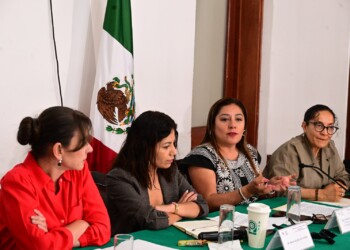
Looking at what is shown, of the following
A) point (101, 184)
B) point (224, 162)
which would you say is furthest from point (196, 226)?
point (224, 162)

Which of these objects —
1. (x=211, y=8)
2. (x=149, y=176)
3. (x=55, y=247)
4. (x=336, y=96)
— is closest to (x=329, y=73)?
(x=336, y=96)

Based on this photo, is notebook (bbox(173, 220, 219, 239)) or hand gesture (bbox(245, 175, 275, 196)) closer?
notebook (bbox(173, 220, 219, 239))

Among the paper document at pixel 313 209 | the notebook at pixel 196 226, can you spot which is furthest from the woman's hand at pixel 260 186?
the notebook at pixel 196 226

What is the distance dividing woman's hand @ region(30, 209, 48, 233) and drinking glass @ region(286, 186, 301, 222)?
3.37ft

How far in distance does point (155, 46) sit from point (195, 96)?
803 mm

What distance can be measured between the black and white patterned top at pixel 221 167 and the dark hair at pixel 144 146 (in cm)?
46

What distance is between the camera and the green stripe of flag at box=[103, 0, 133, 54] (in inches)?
109

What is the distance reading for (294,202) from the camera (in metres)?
2.07

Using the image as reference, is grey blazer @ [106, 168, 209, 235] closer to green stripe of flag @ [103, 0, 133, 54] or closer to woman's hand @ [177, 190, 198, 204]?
woman's hand @ [177, 190, 198, 204]

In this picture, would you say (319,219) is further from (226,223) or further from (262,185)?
(226,223)

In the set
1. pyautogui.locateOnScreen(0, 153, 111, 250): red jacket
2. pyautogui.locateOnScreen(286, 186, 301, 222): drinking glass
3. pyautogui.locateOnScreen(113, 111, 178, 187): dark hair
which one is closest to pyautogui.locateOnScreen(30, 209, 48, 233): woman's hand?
pyautogui.locateOnScreen(0, 153, 111, 250): red jacket

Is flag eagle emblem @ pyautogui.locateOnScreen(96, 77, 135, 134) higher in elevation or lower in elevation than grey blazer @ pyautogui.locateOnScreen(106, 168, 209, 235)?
higher

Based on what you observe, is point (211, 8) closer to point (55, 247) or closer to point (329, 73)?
point (329, 73)

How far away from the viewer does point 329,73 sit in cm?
480
